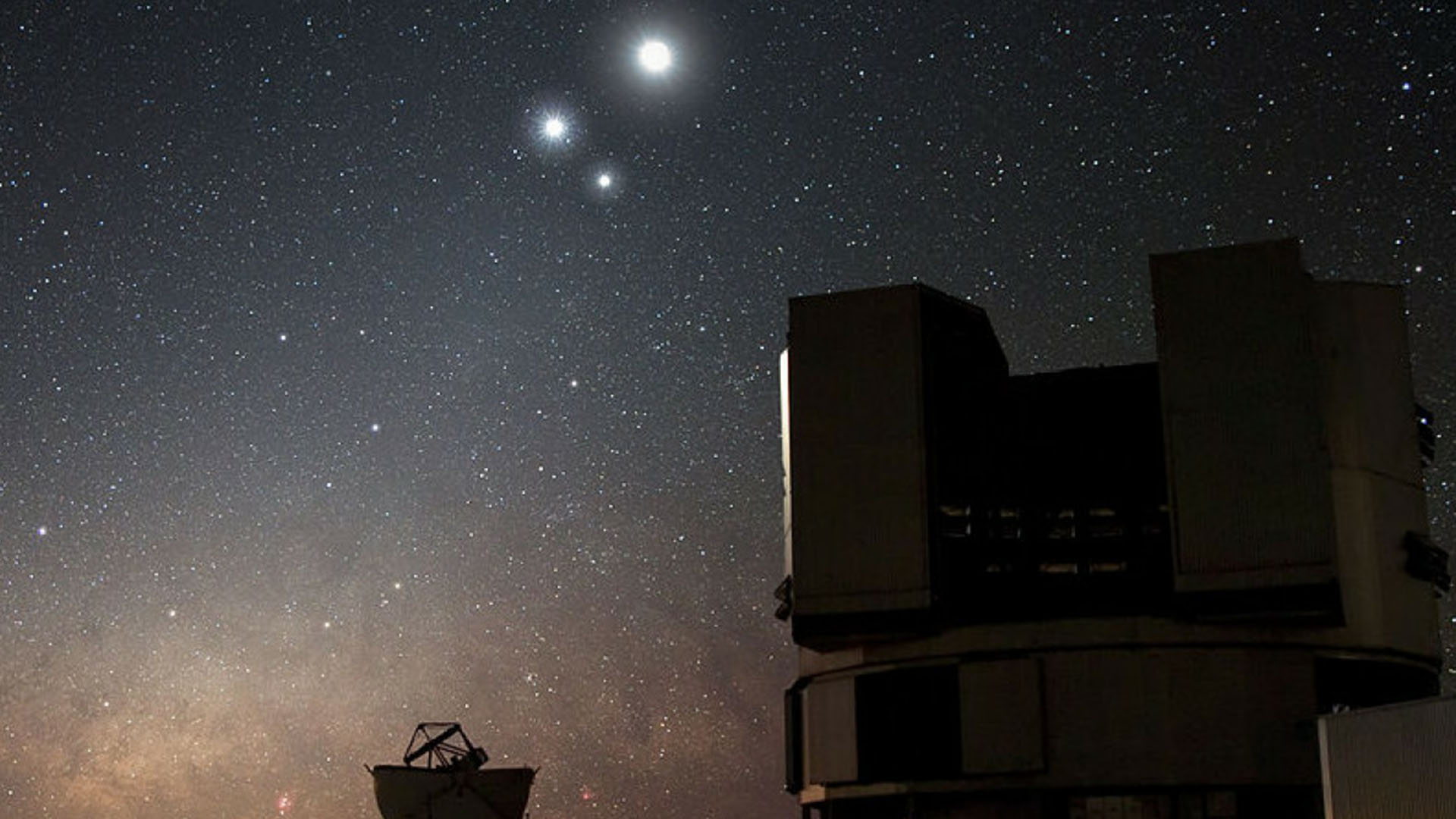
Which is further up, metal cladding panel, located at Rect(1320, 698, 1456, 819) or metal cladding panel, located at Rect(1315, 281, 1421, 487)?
metal cladding panel, located at Rect(1315, 281, 1421, 487)

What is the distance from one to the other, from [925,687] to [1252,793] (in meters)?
8.84

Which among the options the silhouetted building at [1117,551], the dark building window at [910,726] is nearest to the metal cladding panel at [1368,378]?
the silhouetted building at [1117,551]

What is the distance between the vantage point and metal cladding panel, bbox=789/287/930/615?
41.2m

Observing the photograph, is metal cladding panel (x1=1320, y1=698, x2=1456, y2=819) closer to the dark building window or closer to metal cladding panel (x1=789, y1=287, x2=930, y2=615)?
the dark building window

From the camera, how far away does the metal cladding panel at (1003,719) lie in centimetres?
3984

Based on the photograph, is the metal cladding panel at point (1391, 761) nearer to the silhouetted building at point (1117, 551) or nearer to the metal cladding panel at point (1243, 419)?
the silhouetted building at point (1117, 551)

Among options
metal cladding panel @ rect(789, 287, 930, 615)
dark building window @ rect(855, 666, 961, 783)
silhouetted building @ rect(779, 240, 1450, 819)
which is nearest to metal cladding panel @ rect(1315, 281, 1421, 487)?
silhouetted building @ rect(779, 240, 1450, 819)

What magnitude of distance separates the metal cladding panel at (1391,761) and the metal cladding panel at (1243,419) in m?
7.22

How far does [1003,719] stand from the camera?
1582 inches

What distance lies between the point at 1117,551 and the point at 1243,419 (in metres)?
4.89

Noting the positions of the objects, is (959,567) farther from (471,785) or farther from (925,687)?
(471,785)

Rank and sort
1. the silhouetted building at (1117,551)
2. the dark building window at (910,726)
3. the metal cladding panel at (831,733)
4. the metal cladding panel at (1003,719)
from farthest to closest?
1. the metal cladding panel at (831,733)
2. the dark building window at (910,726)
3. the metal cladding panel at (1003,719)
4. the silhouetted building at (1117,551)

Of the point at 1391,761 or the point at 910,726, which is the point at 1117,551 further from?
the point at 1391,761

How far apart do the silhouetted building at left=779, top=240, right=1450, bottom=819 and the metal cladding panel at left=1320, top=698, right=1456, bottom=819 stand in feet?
23.0
